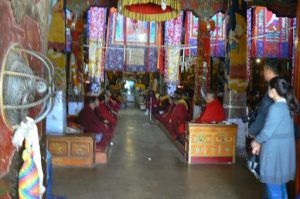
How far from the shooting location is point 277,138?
10.1 ft

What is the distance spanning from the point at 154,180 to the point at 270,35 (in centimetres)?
942

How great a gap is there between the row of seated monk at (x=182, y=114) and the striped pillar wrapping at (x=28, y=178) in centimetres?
515

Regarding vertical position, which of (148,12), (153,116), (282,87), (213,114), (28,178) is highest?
(148,12)

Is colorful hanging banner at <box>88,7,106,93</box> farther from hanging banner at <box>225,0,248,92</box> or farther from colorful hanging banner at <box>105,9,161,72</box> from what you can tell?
hanging banner at <box>225,0,248,92</box>

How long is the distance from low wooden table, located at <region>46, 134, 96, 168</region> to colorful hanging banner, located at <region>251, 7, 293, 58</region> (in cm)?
889

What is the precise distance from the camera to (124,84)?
81.2ft

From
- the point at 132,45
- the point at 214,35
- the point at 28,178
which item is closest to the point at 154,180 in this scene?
the point at 28,178

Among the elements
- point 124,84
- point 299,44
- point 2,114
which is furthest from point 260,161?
point 124,84

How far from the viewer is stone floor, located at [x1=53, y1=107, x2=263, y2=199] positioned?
4367 mm

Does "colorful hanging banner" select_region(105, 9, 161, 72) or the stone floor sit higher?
"colorful hanging banner" select_region(105, 9, 161, 72)

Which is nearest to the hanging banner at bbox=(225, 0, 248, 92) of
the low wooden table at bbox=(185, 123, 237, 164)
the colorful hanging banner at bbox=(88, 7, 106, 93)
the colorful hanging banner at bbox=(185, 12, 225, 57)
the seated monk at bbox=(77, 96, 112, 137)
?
the low wooden table at bbox=(185, 123, 237, 164)

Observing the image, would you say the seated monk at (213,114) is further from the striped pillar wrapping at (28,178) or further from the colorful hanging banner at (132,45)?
the colorful hanging banner at (132,45)

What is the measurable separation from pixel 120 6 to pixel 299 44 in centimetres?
294

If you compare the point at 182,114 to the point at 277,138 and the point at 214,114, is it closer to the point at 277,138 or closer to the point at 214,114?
the point at 214,114
